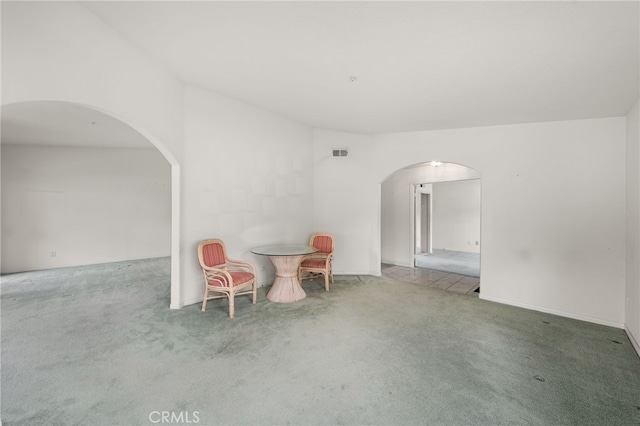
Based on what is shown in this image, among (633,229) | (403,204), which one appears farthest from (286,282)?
(633,229)

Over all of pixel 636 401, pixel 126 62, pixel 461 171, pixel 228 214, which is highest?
pixel 126 62

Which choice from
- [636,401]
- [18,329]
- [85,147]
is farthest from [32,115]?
[636,401]

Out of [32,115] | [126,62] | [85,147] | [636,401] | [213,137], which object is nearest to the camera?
[636,401]

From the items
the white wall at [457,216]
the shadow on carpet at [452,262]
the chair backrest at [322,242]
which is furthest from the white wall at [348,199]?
the white wall at [457,216]

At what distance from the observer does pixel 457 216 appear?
10.3 meters

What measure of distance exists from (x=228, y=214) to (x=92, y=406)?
2.82 meters

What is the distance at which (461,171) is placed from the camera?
6707 millimetres

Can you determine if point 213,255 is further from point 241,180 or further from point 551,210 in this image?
point 551,210

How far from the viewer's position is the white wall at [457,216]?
991cm

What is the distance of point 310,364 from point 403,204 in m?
5.47

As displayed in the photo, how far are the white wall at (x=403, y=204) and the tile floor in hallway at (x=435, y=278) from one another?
1.78 ft

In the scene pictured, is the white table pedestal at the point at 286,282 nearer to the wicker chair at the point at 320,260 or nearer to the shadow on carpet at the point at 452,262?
the wicker chair at the point at 320,260

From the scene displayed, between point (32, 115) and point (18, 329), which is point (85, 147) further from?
point (18, 329)

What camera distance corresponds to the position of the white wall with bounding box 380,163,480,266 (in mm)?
6832
